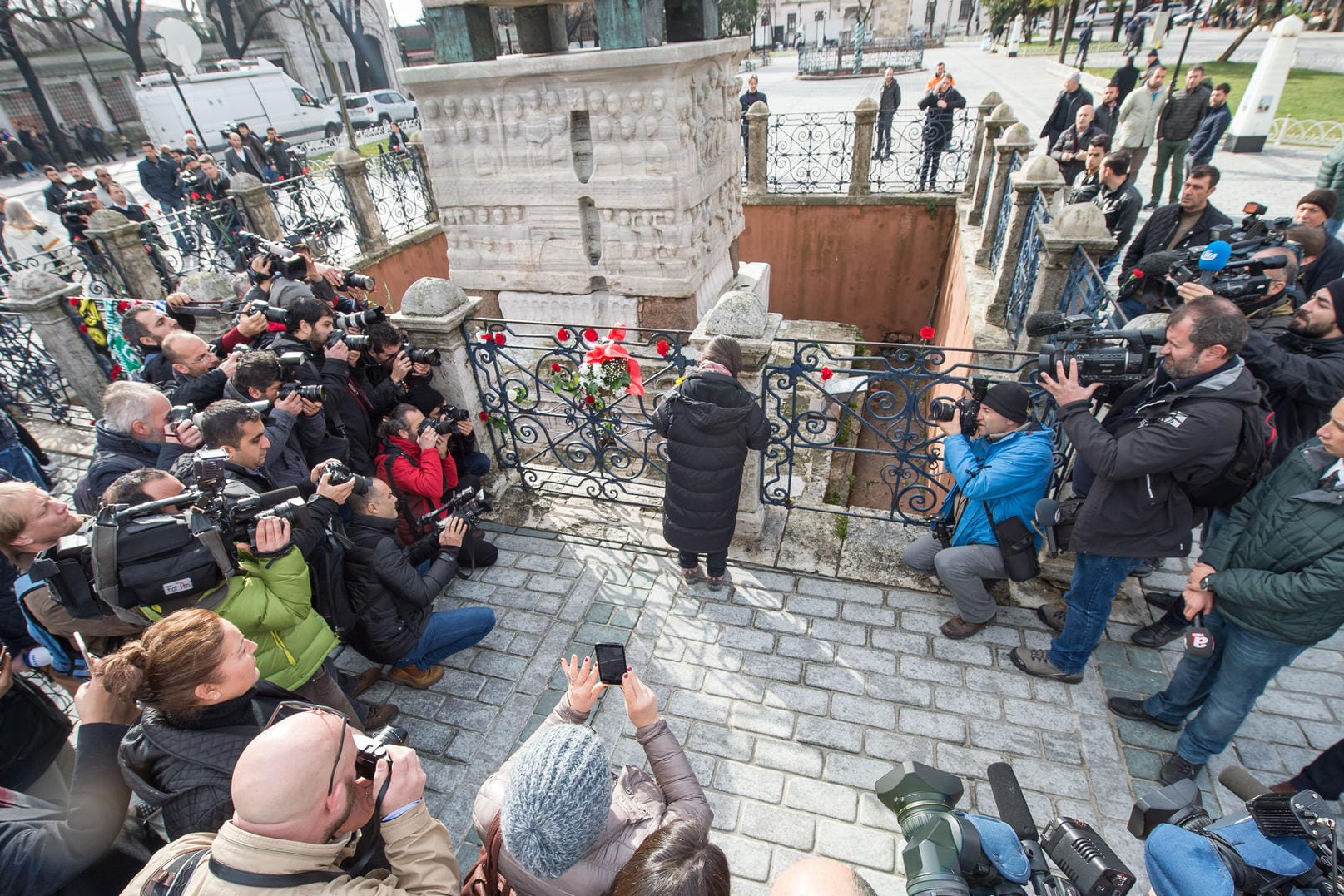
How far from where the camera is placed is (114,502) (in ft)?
8.66

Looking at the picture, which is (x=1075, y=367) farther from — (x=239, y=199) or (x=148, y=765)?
(x=239, y=199)

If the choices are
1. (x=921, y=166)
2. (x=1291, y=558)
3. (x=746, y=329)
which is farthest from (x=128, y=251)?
(x=921, y=166)

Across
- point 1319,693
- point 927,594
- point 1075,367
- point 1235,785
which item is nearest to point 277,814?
point 1235,785

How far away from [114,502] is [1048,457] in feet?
14.1

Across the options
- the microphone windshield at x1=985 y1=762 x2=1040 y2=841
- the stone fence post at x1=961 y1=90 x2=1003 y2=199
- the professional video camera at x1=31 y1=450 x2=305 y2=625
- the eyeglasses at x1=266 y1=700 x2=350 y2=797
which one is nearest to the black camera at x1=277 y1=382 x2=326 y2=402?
the professional video camera at x1=31 y1=450 x2=305 y2=625

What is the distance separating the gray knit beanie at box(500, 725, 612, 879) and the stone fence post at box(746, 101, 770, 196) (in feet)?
34.8

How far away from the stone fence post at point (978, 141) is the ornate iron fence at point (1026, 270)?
4201 mm

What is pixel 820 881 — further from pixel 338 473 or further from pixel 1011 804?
pixel 338 473

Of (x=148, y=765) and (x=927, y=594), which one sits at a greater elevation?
(x=148, y=765)

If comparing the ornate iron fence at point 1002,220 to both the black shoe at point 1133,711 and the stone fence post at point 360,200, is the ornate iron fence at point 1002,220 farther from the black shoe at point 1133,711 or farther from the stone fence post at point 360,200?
the stone fence post at point 360,200

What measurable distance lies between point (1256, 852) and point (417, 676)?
375cm

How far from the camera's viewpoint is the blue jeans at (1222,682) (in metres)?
2.80

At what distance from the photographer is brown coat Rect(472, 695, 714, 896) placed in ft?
6.05

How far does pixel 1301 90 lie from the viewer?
18.3m
